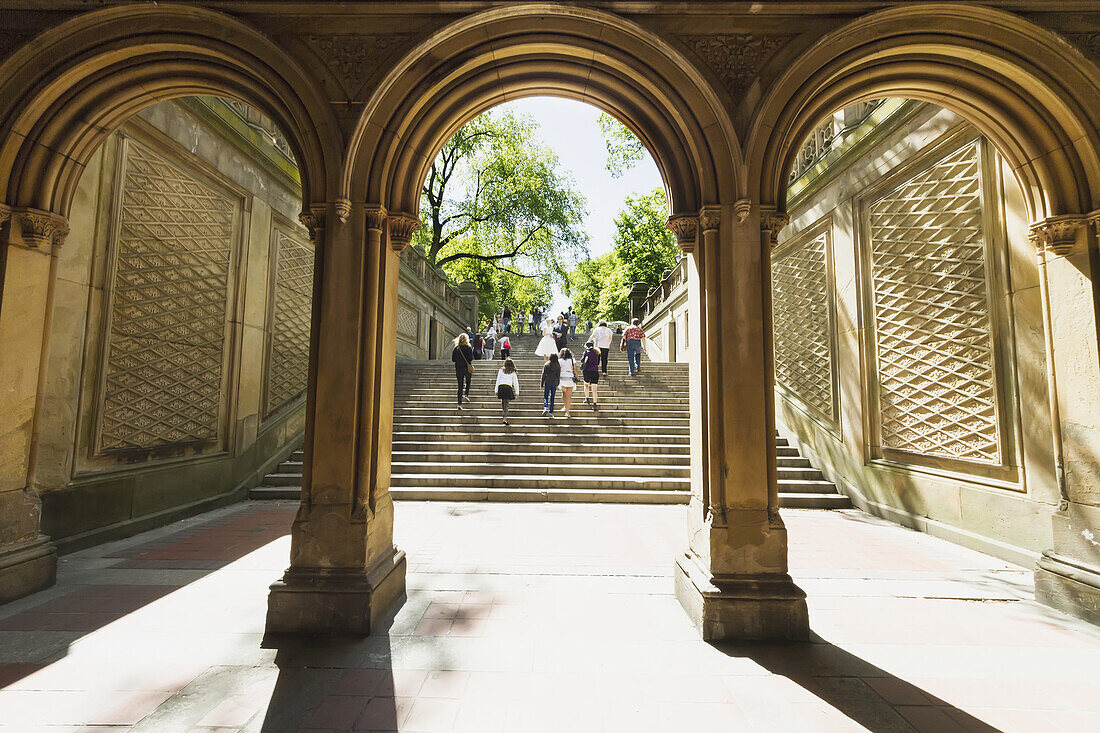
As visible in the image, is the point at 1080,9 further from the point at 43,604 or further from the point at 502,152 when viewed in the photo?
the point at 502,152

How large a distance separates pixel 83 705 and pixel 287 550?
8.62 ft

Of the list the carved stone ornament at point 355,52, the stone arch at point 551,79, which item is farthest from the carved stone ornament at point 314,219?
the carved stone ornament at point 355,52

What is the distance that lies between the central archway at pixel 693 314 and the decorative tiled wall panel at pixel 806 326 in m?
5.44

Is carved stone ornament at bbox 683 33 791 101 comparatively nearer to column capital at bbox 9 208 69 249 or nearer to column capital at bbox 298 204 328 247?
column capital at bbox 298 204 328 247

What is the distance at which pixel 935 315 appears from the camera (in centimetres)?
611

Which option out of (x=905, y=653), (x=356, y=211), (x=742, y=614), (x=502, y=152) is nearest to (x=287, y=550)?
(x=356, y=211)

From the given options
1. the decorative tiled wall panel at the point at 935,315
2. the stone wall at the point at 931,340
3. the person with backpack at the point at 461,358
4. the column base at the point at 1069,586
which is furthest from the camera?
the person with backpack at the point at 461,358

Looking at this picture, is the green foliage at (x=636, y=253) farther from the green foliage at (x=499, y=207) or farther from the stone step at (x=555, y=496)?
the stone step at (x=555, y=496)

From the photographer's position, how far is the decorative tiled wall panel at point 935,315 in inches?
219

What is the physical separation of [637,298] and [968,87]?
71.4 feet

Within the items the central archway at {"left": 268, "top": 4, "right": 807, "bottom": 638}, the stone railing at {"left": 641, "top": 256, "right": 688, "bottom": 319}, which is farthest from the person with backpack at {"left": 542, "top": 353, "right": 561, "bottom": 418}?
the stone railing at {"left": 641, "top": 256, "right": 688, "bottom": 319}

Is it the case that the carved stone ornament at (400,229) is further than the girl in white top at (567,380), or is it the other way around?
the girl in white top at (567,380)

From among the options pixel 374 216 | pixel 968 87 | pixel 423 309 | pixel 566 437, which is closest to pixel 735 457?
pixel 374 216

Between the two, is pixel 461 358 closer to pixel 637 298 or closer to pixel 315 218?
pixel 315 218
